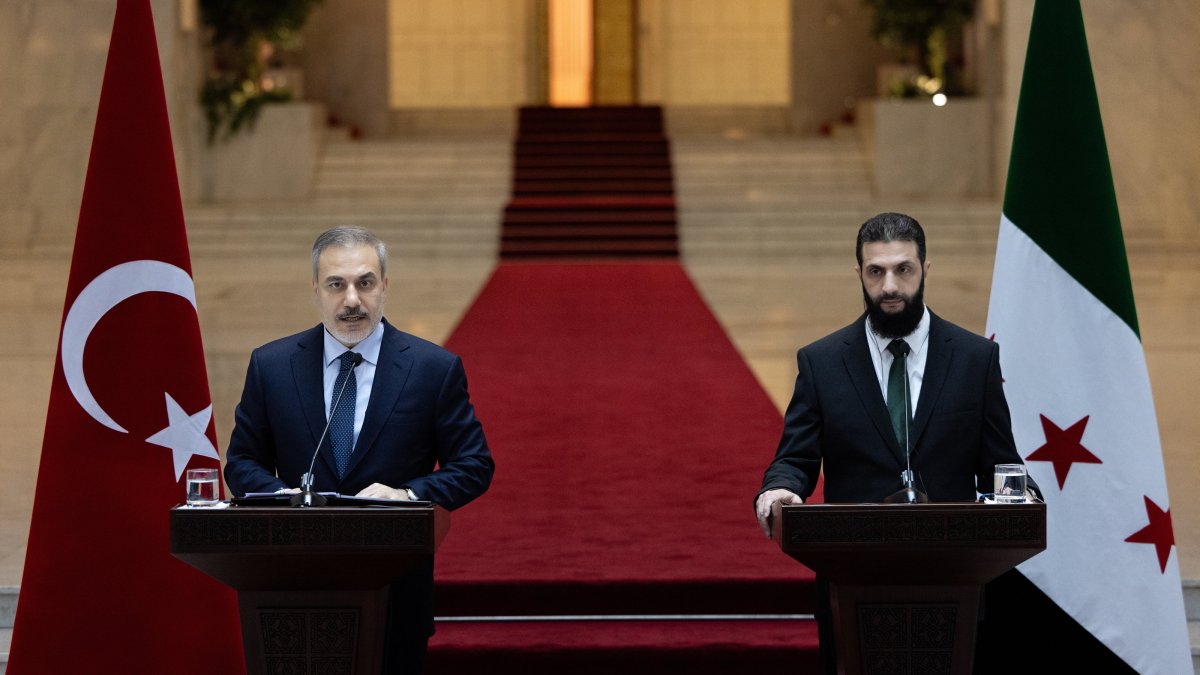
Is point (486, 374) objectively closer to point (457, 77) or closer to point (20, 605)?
point (20, 605)

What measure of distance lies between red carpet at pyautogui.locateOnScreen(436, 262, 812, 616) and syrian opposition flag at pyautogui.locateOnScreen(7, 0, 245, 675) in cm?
106

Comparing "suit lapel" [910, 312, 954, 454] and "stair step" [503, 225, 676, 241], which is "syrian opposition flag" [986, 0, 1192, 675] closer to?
"suit lapel" [910, 312, 954, 454]

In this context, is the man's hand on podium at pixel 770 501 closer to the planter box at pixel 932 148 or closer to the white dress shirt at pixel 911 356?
the white dress shirt at pixel 911 356

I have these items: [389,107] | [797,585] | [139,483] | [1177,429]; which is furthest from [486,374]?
[389,107]

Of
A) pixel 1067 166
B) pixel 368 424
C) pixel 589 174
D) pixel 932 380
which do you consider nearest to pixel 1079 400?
pixel 1067 166

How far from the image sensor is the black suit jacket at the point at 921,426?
2891mm

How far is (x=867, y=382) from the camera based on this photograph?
2918 millimetres

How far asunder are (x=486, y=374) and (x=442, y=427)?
5.14m

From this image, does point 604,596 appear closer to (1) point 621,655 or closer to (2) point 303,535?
(1) point 621,655

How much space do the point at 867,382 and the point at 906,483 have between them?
279mm

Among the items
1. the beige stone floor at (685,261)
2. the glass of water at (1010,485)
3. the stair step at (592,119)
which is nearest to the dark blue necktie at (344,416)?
the glass of water at (1010,485)

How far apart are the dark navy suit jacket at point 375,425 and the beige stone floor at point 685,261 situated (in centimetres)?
275

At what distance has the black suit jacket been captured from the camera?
114 inches

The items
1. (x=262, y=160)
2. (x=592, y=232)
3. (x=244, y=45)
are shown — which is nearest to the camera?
(x=592, y=232)
